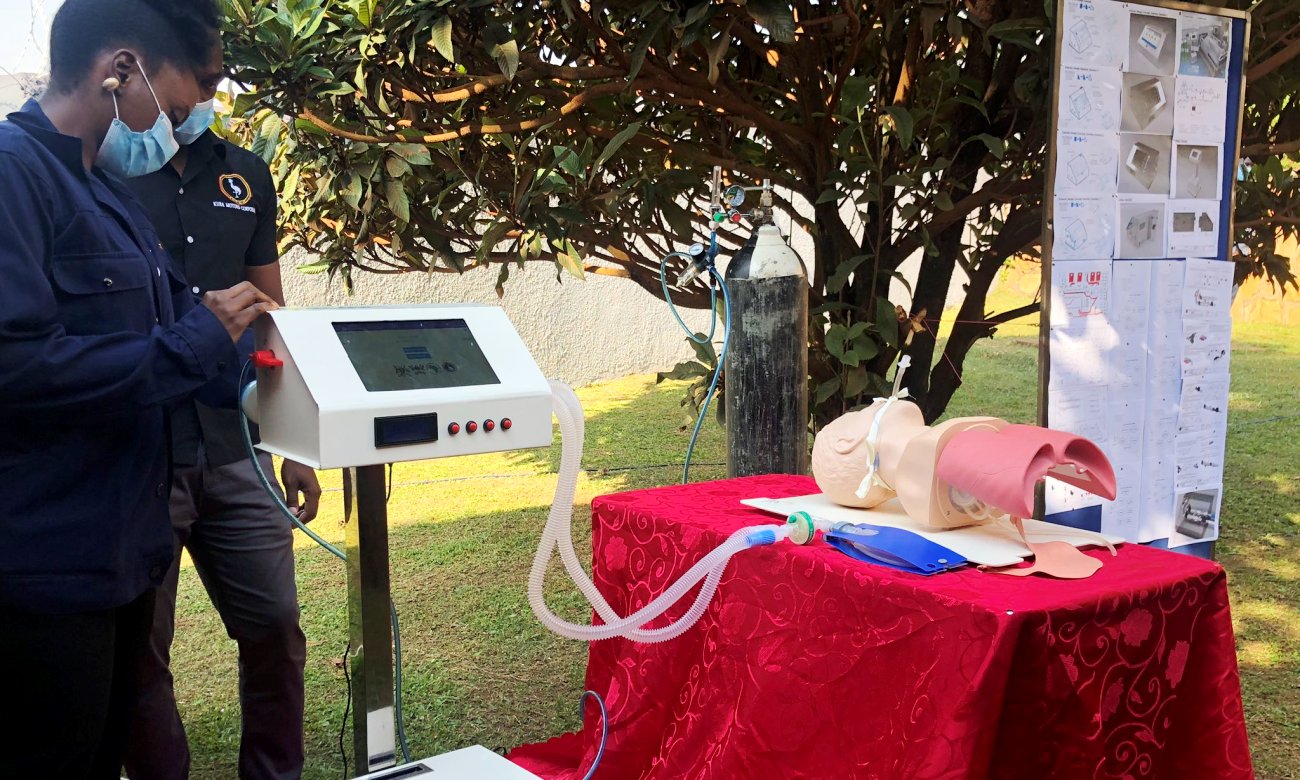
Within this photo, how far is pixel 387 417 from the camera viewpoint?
132cm

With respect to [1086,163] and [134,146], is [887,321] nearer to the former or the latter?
[1086,163]

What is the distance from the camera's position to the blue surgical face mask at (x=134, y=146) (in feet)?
5.12

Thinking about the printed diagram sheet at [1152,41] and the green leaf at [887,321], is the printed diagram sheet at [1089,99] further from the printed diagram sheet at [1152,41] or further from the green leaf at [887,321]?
the green leaf at [887,321]

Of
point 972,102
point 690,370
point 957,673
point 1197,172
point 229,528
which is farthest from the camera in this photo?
point 690,370

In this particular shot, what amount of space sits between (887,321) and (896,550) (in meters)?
1.67

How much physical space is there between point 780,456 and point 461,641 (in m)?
1.62

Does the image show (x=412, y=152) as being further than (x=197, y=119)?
Yes

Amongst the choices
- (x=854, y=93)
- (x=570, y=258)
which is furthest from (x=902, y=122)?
(x=570, y=258)

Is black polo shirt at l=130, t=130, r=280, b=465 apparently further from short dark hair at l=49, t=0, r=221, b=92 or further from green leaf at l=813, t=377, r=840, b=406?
green leaf at l=813, t=377, r=840, b=406

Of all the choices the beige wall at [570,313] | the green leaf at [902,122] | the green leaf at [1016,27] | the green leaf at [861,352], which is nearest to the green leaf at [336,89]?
the green leaf at [902,122]

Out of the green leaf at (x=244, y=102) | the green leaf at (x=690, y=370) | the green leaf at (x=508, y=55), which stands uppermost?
the green leaf at (x=508, y=55)

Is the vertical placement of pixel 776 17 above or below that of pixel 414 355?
above

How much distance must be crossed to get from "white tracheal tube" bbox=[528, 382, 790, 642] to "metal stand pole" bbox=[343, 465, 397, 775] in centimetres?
22

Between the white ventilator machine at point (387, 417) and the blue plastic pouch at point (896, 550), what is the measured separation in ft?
0.33
